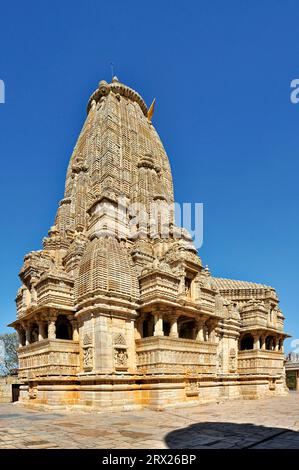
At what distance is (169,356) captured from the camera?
2562cm

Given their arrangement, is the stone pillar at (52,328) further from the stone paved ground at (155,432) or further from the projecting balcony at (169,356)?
the stone paved ground at (155,432)

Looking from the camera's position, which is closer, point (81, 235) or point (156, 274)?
point (156, 274)

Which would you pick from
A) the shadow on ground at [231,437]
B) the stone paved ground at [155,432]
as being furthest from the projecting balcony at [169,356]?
the shadow on ground at [231,437]

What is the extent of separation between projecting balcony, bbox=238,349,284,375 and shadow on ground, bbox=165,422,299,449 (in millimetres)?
23558

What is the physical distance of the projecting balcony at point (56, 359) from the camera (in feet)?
83.1

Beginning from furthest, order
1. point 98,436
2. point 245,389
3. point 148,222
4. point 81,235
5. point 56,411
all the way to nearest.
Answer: point 245,389, point 148,222, point 81,235, point 56,411, point 98,436

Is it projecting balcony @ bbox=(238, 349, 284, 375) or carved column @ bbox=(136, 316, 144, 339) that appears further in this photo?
projecting balcony @ bbox=(238, 349, 284, 375)

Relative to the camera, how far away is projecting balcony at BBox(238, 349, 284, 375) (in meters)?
38.6

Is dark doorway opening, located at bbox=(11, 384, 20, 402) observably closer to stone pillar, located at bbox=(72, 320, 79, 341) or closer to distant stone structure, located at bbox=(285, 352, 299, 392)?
stone pillar, located at bbox=(72, 320, 79, 341)

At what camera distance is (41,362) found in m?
26.8

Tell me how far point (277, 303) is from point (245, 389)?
13.8 m

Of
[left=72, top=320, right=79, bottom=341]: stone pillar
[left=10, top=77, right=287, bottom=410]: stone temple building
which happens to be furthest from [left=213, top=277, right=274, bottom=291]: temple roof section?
[left=72, top=320, right=79, bottom=341]: stone pillar
